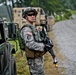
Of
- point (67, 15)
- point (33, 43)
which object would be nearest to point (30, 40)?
point (33, 43)

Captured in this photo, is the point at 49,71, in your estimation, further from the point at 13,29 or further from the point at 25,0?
the point at 25,0

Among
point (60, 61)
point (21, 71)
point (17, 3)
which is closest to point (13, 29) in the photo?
point (21, 71)

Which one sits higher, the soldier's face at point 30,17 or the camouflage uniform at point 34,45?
the soldier's face at point 30,17

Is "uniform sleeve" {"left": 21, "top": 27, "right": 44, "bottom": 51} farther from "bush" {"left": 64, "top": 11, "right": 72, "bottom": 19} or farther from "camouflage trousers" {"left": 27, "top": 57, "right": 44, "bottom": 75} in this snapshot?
"bush" {"left": 64, "top": 11, "right": 72, "bottom": 19}

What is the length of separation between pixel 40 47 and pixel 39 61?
300mm

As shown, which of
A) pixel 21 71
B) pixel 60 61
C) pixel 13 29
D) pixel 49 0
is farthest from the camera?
pixel 49 0

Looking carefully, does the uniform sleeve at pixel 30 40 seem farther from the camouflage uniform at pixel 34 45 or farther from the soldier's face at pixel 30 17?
the soldier's face at pixel 30 17

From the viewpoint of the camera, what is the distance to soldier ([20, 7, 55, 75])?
224 inches

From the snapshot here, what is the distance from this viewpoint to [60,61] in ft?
39.6

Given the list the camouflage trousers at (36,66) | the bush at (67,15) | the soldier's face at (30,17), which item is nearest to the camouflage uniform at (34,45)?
the camouflage trousers at (36,66)

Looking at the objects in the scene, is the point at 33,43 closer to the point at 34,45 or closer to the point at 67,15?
the point at 34,45

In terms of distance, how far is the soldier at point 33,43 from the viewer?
5.70 meters

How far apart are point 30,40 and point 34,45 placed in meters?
0.11

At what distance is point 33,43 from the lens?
569 centimetres
